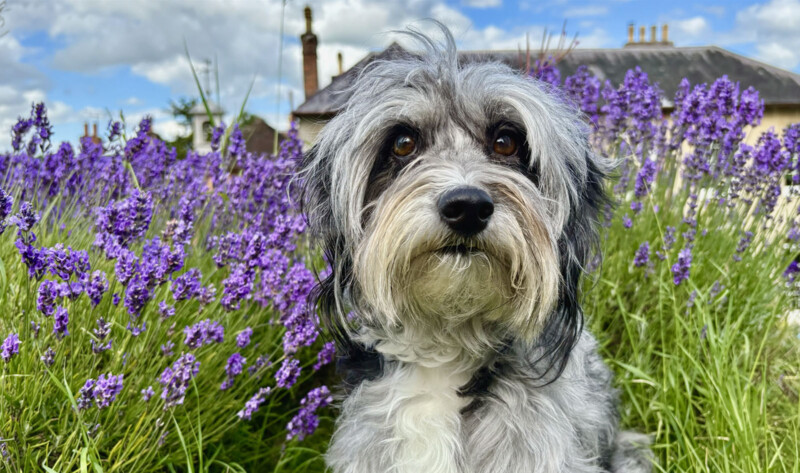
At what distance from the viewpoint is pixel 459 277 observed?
2180 mm

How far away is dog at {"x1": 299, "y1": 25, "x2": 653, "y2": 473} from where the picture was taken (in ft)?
7.43

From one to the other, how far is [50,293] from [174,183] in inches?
93.5

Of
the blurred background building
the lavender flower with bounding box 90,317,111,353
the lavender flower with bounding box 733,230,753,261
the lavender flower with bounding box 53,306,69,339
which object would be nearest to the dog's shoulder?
the lavender flower with bounding box 90,317,111,353

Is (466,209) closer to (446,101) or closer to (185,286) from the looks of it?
(446,101)

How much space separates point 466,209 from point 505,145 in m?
0.56

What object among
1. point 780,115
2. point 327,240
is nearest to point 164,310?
point 327,240

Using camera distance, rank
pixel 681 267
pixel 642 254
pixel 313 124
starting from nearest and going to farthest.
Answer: pixel 313 124, pixel 681 267, pixel 642 254

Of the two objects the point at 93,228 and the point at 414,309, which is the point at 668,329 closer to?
the point at 414,309

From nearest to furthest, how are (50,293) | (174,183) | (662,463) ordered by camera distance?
1. (50,293)
2. (662,463)
3. (174,183)

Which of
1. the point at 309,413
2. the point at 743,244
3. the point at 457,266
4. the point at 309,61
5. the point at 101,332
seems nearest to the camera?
the point at 457,266

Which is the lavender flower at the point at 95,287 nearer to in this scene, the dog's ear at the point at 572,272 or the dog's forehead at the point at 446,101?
the dog's forehead at the point at 446,101

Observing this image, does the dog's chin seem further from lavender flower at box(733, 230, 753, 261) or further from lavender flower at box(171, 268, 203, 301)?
lavender flower at box(733, 230, 753, 261)

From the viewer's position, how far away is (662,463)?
353cm

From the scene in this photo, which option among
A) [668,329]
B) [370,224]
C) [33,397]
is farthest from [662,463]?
[33,397]
